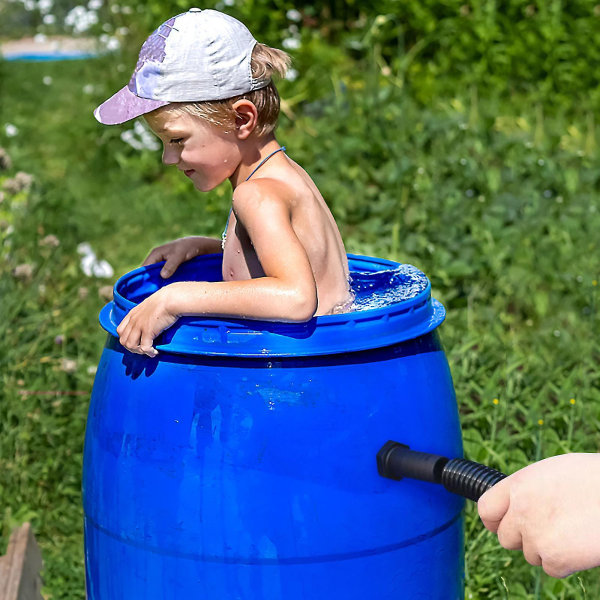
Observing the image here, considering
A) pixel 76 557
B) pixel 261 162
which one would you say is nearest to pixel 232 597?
pixel 261 162

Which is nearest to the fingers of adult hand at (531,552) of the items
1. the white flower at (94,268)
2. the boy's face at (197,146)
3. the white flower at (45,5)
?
the boy's face at (197,146)

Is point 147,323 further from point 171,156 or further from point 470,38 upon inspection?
point 470,38

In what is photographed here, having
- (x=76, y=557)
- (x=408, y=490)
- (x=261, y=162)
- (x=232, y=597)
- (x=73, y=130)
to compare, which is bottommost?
(x=73, y=130)

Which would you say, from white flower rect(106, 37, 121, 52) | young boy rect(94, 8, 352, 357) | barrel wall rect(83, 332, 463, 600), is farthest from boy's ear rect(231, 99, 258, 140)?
white flower rect(106, 37, 121, 52)

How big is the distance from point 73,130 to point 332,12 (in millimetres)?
1747

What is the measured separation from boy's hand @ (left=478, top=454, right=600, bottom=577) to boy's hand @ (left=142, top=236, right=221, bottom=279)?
99 cm

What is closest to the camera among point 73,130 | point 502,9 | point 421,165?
point 421,165

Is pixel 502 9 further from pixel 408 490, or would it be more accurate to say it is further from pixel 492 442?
pixel 408 490

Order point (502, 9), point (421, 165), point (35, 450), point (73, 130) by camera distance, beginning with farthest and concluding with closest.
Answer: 1. point (73, 130)
2. point (502, 9)
3. point (421, 165)
4. point (35, 450)

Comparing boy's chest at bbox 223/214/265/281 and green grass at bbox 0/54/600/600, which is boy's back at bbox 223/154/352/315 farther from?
green grass at bbox 0/54/600/600

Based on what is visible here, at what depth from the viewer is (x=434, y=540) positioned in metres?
1.85

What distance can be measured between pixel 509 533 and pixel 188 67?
99 cm

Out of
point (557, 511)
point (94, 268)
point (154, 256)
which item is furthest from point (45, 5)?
point (557, 511)

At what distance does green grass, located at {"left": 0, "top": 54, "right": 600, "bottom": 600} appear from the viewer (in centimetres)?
276
